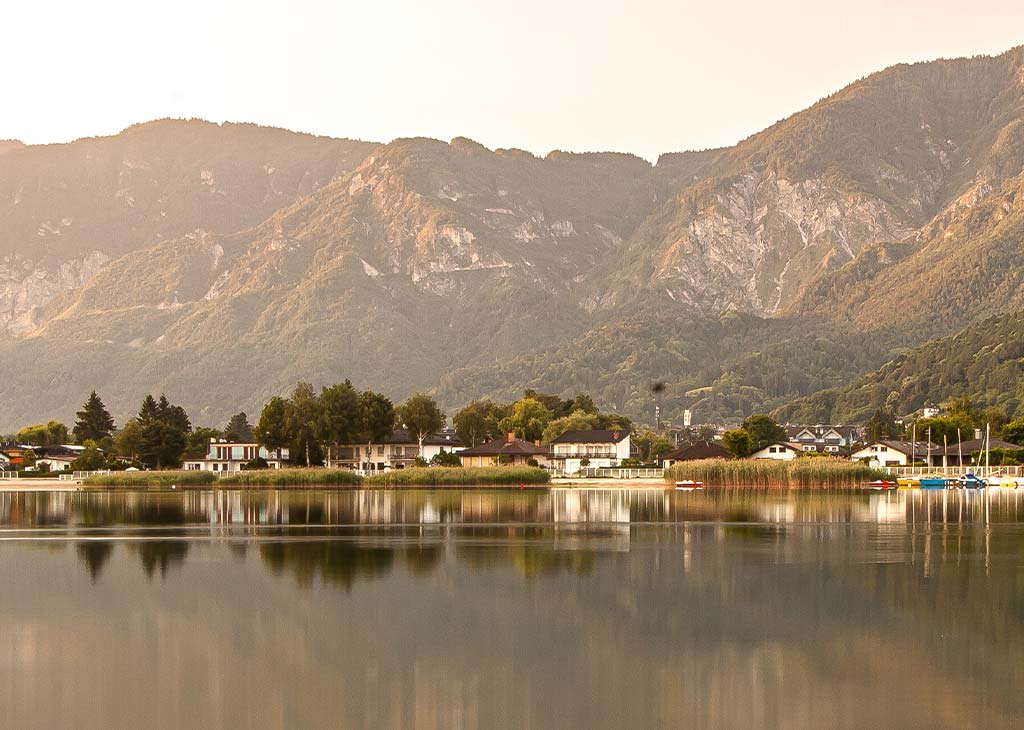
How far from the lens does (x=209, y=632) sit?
1261 inches

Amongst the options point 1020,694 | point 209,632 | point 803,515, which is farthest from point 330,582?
point 803,515

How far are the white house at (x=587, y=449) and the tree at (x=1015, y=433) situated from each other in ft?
148

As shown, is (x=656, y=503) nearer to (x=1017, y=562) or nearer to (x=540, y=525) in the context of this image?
(x=540, y=525)

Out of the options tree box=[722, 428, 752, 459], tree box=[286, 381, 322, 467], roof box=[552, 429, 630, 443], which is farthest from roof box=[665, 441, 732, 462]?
tree box=[286, 381, 322, 467]

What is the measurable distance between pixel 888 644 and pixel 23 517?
61303 millimetres

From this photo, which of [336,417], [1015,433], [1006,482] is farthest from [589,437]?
[1006,482]

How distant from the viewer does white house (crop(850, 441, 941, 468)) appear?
15362cm

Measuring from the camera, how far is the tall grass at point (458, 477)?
397 feet

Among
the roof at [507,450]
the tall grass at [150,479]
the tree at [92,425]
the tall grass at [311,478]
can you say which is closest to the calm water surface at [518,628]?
the tall grass at [311,478]

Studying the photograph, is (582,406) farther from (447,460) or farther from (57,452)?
(57,452)

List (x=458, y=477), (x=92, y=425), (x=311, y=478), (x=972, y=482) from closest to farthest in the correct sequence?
(x=972, y=482) → (x=311, y=478) → (x=458, y=477) → (x=92, y=425)

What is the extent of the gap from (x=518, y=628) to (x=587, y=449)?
4870 inches

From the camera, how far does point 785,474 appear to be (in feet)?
349

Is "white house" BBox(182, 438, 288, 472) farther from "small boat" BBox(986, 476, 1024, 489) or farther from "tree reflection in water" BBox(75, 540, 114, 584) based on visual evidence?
"tree reflection in water" BBox(75, 540, 114, 584)
